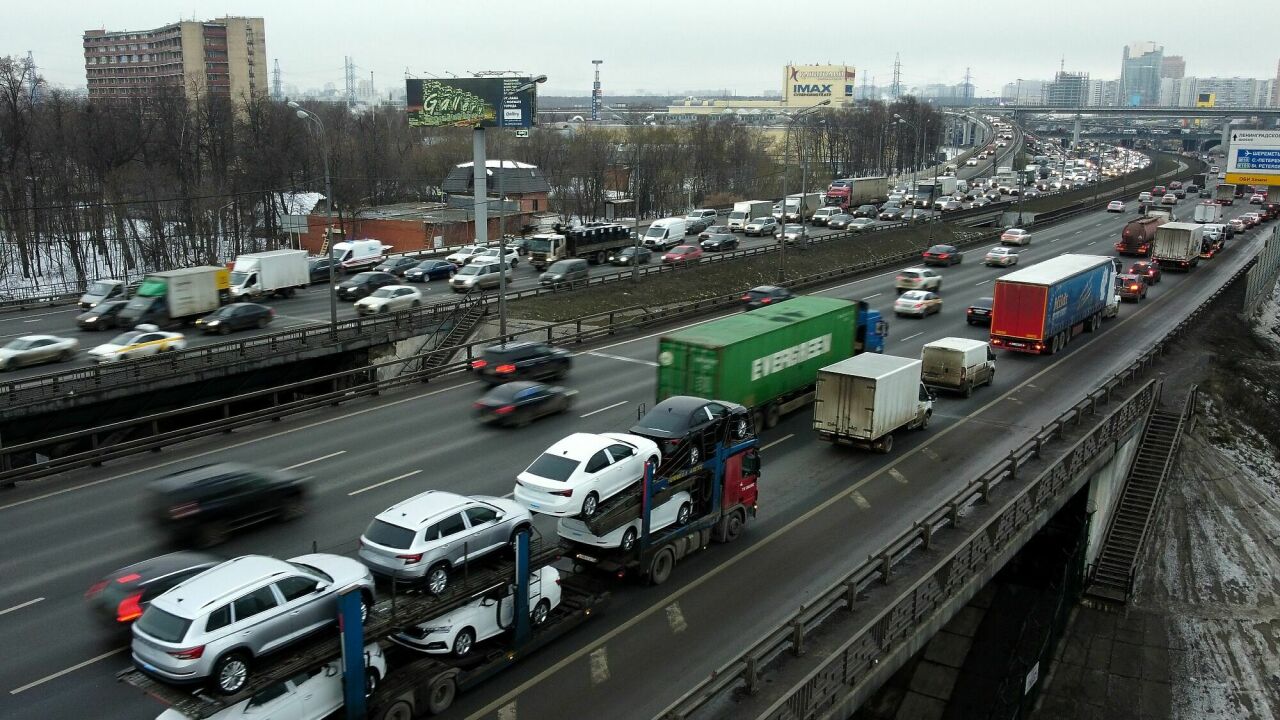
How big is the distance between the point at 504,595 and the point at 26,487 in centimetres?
1473

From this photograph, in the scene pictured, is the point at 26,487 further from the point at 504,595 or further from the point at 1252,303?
the point at 1252,303

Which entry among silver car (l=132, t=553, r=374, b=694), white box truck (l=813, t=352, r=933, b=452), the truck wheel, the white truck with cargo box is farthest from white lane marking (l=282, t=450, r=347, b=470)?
the white truck with cargo box

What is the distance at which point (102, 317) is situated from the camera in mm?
41000

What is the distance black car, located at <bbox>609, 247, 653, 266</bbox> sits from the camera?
194ft

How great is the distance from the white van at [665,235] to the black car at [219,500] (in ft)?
154

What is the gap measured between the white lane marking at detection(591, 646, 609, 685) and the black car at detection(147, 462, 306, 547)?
330 inches

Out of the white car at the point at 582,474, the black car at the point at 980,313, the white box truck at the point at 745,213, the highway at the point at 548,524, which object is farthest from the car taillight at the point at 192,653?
the white box truck at the point at 745,213

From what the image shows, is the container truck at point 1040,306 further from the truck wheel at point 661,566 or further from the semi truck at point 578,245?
the semi truck at point 578,245

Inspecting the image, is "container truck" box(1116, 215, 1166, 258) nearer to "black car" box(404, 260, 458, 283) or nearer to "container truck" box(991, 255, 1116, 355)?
"container truck" box(991, 255, 1116, 355)

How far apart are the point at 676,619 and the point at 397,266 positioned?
141 ft

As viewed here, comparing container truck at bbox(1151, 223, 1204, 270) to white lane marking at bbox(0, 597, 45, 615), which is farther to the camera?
container truck at bbox(1151, 223, 1204, 270)

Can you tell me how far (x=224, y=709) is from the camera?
11.3 meters

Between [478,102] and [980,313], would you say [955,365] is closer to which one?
[980,313]

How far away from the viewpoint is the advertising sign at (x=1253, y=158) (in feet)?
264
